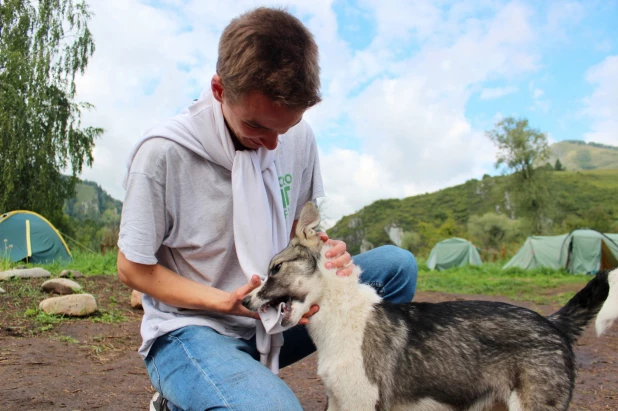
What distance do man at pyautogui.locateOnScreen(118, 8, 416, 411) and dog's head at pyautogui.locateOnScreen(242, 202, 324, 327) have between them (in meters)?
0.09

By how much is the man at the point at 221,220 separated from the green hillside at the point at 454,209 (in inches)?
1741

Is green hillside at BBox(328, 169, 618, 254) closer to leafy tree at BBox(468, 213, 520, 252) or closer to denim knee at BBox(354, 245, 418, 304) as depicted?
leafy tree at BBox(468, 213, 520, 252)

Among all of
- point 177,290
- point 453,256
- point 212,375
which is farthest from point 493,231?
point 212,375

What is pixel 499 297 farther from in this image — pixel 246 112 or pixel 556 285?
pixel 246 112

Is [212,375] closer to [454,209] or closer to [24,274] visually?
[24,274]

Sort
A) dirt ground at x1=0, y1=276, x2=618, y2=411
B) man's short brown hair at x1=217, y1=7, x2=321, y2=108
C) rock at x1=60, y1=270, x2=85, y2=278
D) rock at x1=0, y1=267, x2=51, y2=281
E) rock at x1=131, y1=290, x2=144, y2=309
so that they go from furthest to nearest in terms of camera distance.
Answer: rock at x1=60, y1=270, x2=85, y2=278 < rock at x1=0, y1=267, x2=51, y2=281 < rock at x1=131, y1=290, x2=144, y2=309 < dirt ground at x1=0, y1=276, x2=618, y2=411 < man's short brown hair at x1=217, y1=7, x2=321, y2=108

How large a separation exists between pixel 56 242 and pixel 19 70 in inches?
466

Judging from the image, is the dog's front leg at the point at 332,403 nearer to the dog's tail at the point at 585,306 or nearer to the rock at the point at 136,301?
the dog's tail at the point at 585,306

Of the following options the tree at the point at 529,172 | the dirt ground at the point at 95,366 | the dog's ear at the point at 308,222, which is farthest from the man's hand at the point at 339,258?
the tree at the point at 529,172

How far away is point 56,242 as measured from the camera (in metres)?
16.0

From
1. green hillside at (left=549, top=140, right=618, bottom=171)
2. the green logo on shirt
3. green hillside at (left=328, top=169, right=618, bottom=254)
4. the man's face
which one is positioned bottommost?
green hillside at (left=328, top=169, right=618, bottom=254)

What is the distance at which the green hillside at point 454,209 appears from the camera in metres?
51.5

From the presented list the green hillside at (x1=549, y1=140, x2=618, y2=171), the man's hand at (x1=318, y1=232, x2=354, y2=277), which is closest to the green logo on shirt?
the man's hand at (x1=318, y1=232, x2=354, y2=277)

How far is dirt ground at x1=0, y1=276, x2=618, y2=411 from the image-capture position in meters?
4.41
